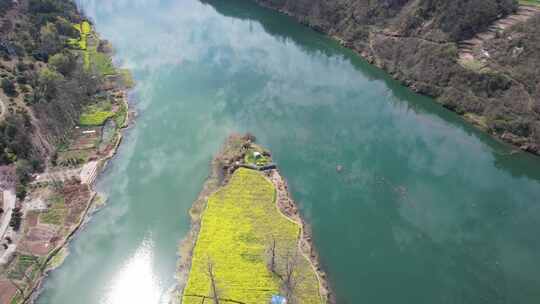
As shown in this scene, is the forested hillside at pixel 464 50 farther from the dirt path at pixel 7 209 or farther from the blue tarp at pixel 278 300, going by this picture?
the dirt path at pixel 7 209

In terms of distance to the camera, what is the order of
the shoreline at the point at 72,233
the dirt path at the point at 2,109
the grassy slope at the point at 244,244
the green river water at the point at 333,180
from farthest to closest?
1. the dirt path at the point at 2,109
2. the green river water at the point at 333,180
3. the shoreline at the point at 72,233
4. the grassy slope at the point at 244,244

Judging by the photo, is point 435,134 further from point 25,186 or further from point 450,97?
point 25,186

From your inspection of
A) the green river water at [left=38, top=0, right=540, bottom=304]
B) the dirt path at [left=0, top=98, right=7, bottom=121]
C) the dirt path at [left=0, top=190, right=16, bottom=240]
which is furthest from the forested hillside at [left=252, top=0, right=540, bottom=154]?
the dirt path at [left=0, top=98, right=7, bottom=121]

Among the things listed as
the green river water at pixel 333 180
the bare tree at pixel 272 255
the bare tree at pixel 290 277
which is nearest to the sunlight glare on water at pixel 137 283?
the green river water at pixel 333 180

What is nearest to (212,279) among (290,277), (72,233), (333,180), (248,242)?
(248,242)

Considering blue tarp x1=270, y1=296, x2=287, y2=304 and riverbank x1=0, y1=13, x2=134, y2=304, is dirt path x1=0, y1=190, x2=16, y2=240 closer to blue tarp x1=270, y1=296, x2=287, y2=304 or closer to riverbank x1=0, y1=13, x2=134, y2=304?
riverbank x1=0, y1=13, x2=134, y2=304

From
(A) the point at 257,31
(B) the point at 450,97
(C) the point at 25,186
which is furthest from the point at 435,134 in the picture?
(C) the point at 25,186
